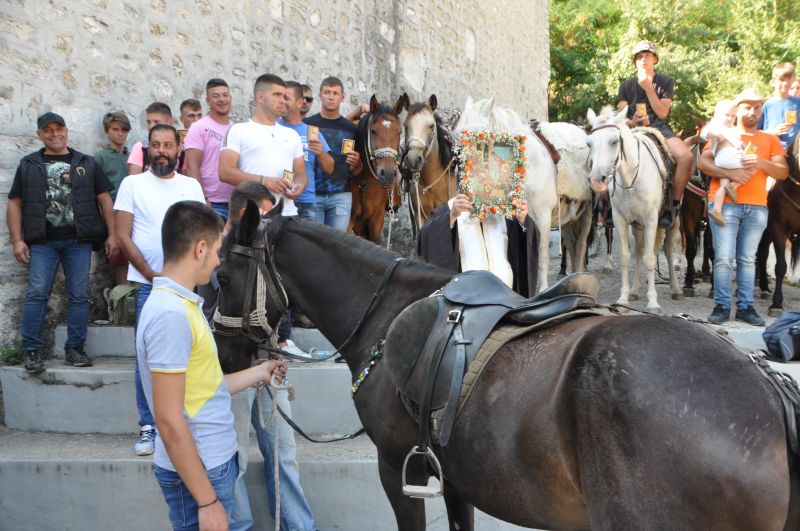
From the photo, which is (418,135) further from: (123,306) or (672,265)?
(672,265)

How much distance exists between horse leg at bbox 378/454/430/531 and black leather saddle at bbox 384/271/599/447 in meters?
0.29

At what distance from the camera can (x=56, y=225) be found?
5.21m

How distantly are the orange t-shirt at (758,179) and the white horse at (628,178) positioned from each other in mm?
743

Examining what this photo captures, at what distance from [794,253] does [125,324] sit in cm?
758

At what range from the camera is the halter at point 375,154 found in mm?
7199

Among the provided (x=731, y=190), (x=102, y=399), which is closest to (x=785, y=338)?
(x=731, y=190)

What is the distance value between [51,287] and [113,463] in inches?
64.5

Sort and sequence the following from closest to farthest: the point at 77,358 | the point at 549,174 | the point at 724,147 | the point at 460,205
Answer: the point at 460,205 → the point at 77,358 → the point at 724,147 → the point at 549,174

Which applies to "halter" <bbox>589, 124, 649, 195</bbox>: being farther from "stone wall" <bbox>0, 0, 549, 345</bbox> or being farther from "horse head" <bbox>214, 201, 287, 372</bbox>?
"horse head" <bbox>214, 201, 287, 372</bbox>

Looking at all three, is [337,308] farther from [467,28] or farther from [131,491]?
[467,28]

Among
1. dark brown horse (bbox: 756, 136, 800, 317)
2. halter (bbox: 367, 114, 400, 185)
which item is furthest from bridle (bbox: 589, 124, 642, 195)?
halter (bbox: 367, 114, 400, 185)

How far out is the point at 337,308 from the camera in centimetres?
313

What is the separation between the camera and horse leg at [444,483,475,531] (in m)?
2.98

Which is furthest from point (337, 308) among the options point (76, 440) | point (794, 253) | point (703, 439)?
point (794, 253)
